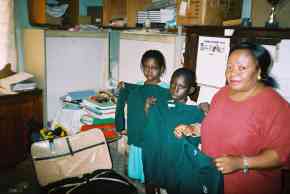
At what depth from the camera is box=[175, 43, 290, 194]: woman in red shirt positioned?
124 centimetres

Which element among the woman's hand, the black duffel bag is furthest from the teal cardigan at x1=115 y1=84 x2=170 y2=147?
the woman's hand

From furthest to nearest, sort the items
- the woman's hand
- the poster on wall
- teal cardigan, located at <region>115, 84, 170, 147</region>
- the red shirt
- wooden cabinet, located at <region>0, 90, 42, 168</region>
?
wooden cabinet, located at <region>0, 90, 42, 168</region> → teal cardigan, located at <region>115, 84, 170, 147</region> → the poster on wall → the woman's hand → the red shirt

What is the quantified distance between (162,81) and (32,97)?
1.38 meters

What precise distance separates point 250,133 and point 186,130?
1.17 ft

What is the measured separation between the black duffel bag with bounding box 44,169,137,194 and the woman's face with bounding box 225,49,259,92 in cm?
119

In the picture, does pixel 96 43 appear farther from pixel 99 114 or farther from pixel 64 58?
pixel 99 114

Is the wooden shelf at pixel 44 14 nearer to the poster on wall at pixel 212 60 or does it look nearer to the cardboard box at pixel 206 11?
the cardboard box at pixel 206 11

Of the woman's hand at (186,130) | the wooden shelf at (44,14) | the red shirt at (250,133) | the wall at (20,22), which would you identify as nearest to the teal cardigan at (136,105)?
the woman's hand at (186,130)

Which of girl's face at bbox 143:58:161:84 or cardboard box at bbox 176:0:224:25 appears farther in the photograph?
girl's face at bbox 143:58:161:84

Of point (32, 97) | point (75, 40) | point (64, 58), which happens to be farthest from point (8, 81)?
point (75, 40)

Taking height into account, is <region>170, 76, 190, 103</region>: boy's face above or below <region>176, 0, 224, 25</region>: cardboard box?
below

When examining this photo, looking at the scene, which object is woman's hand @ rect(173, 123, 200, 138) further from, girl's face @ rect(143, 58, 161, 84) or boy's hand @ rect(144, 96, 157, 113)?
girl's face @ rect(143, 58, 161, 84)

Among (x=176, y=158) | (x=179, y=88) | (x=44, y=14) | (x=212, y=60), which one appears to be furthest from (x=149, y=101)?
(x=44, y=14)

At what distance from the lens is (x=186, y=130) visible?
5.10 ft
